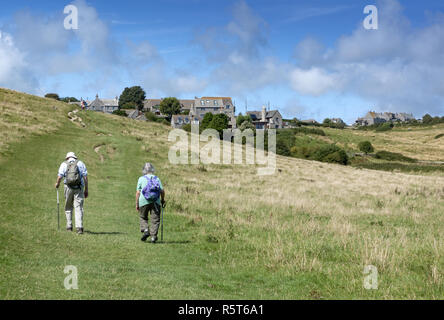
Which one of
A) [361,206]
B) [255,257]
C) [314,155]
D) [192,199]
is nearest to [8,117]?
[192,199]

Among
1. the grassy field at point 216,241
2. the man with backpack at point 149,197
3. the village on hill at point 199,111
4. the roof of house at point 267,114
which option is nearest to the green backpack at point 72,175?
the grassy field at point 216,241

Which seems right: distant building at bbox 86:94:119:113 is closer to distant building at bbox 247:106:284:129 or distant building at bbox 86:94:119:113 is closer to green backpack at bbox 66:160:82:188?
distant building at bbox 247:106:284:129

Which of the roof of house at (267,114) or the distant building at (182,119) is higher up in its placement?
the roof of house at (267,114)

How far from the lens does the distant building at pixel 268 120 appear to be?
169000 millimetres

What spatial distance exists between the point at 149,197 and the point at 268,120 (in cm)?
16601

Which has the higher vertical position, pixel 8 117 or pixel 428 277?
pixel 8 117

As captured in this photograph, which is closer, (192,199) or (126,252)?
(126,252)

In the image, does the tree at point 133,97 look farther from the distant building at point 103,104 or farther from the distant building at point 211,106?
the distant building at point 211,106

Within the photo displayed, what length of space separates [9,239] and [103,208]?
813 centimetres

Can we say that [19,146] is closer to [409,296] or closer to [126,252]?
[126,252]

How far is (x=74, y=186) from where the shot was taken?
14.5 metres

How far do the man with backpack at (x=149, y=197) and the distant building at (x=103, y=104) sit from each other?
166 metres

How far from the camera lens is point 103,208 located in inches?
793

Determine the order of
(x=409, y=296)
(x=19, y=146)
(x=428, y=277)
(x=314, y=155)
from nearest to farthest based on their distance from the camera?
1. (x=409, y=296)
2. (x=428, y=277)
3. (x=19, y=146)
4. (x=314, y=155)
